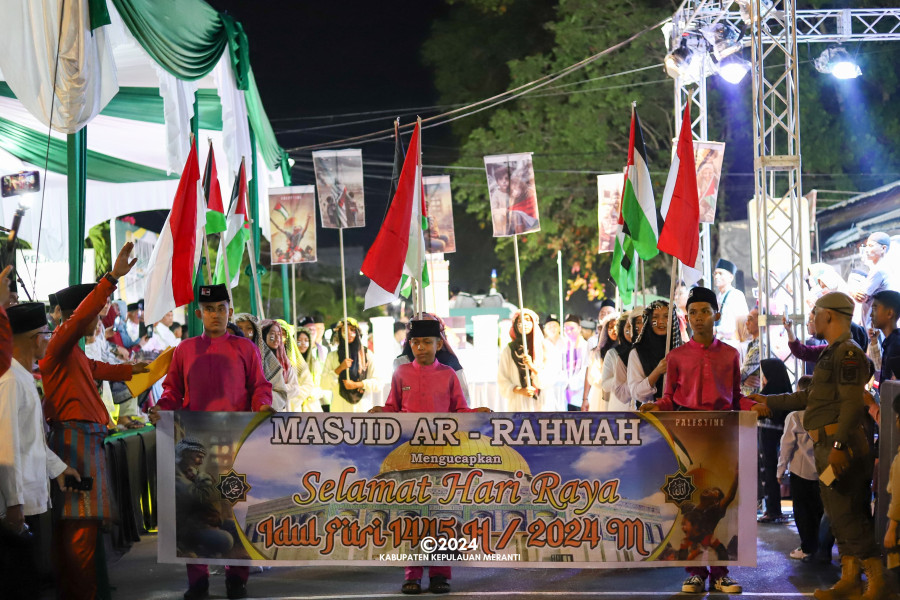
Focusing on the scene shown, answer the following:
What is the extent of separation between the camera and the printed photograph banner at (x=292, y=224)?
14.2 meters

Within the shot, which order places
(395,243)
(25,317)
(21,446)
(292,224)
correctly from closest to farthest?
(21,446), (25,317), (395,243), (292,224)

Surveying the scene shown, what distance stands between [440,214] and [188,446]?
7976mm

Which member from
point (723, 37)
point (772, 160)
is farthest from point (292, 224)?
point (772, 160)

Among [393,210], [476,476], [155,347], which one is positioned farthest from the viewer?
[155,347]

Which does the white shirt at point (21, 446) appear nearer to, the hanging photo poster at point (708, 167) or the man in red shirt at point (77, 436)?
the man in red shirt at point (77, 436)

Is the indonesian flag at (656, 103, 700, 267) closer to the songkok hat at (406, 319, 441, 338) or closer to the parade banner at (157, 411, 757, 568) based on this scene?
the parade banner at (157, 411, 757, 568)

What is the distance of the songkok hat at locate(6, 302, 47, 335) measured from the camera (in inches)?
224

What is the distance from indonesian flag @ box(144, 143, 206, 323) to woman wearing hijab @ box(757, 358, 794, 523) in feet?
16.8

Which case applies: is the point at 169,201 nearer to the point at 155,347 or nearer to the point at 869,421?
the point at 155,347

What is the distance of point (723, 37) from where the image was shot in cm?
1414

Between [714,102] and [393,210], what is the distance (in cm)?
1959

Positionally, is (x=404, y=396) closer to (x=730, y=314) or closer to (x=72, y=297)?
(x=72, y=297)

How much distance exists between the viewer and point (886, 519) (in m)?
6.70

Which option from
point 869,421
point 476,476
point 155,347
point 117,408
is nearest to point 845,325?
point 869,421
